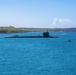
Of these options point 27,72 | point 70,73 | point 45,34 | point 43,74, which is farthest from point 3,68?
point 45,34

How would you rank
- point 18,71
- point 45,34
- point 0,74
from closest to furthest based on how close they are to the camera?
point 0,74 → point 18,71 → point 45,34

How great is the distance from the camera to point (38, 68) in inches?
1367

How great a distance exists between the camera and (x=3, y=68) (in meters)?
34.2

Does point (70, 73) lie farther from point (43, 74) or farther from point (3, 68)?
point (3, 68)

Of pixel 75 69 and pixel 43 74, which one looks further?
pixel 75 69

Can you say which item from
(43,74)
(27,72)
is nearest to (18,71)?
(27,72)

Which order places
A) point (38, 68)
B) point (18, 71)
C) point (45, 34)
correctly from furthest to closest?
point (45, 34) → point (38, 68) → point (18, 71)

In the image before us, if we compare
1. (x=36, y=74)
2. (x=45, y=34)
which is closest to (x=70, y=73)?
(x=36, y=74)

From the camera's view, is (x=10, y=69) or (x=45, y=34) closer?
(x=10, y=69)

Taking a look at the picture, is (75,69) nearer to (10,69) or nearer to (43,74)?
(43,74)

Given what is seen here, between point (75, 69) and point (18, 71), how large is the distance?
6.46m

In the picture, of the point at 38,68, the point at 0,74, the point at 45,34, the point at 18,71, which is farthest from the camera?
the point at 45,34

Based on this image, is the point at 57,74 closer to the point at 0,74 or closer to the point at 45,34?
the point at 0,74

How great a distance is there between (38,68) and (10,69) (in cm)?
329
